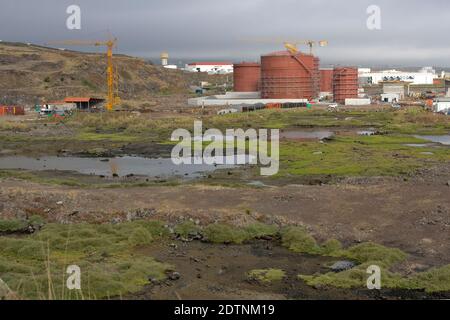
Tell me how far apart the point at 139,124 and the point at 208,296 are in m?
45.4

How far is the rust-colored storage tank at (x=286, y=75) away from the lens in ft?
291

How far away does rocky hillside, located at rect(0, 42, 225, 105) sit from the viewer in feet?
303

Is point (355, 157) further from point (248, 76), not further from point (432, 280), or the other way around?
point (248, 76)

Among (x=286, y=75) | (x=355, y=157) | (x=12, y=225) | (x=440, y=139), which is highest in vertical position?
(x=286, y=75)

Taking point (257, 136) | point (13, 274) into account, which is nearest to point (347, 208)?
point (13, 274)

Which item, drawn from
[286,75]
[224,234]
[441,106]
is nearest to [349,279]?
[224,234]

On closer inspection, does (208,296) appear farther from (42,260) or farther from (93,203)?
(93,203)

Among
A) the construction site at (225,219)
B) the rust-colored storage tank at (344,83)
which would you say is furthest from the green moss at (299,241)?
the rust-colored storage tank at (344,83)

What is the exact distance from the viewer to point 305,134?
50.2m

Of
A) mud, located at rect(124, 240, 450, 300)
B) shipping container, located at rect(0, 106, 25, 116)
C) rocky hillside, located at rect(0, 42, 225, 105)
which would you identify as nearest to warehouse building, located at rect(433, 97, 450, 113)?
rocky hillside, located at rect(0, 42, 225, 105)

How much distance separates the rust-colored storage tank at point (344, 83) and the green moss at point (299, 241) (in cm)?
7434

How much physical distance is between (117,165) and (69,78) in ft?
240

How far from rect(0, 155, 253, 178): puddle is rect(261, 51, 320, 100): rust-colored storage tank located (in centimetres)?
5425

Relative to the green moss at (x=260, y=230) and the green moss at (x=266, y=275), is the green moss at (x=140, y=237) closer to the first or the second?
the green moss at (x=260, y=230)
